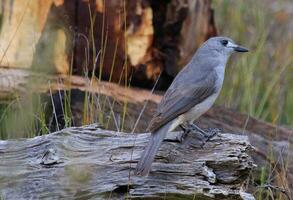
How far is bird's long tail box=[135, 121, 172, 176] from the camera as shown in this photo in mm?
5129

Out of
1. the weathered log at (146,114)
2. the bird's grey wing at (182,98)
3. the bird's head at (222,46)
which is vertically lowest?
the weathered log at (146,114)

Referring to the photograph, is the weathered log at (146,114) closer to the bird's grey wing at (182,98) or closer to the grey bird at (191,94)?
the grey bird at (191,94)

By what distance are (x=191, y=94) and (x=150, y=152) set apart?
Result: 38.0 inches

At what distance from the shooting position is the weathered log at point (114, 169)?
→ 516cm

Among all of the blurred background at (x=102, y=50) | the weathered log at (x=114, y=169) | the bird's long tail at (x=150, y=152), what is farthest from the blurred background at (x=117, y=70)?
the bird's long tail at (x=150, y=152)

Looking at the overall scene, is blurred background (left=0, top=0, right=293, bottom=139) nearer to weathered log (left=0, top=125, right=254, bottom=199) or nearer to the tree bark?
the tree bark

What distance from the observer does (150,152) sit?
207 inches

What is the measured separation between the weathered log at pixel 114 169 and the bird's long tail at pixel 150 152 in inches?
3.6

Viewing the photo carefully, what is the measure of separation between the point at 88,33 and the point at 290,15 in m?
4.36

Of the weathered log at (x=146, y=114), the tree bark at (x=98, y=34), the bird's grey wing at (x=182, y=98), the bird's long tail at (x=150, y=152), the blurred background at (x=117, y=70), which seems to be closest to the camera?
the bird's long tail at (x=150, y=152)

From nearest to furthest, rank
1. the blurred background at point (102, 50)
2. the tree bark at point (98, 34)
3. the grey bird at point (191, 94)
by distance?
the grey bird at point (191, 94) → the blurred background at point (102, 50) → the tree bark at point (98, 34)

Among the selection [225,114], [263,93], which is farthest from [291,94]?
[225,114]

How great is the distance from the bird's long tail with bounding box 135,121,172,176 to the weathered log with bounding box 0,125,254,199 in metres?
0.09

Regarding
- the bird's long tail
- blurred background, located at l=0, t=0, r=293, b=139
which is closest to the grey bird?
the bird's long tail
